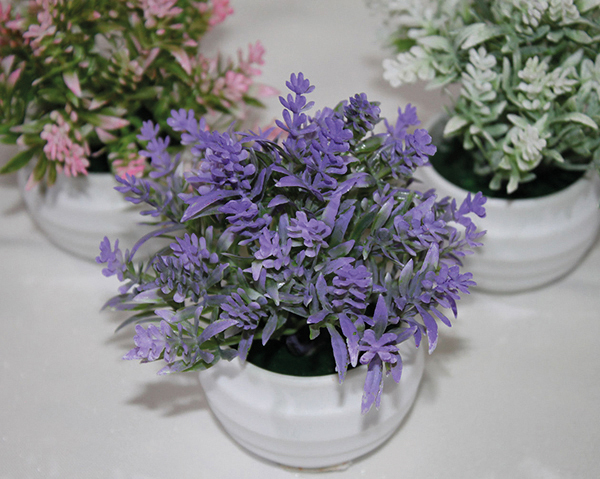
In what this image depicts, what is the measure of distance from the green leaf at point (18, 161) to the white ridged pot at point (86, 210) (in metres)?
0.04

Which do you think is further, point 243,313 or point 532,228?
point 532,228

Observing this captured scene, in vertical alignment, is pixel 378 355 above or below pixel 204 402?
above

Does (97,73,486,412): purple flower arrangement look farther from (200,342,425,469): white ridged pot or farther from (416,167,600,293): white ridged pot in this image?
(416,167,600,293): white ridged pot

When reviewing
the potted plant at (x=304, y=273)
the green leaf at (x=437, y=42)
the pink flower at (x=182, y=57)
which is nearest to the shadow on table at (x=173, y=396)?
the potted plant at (x=304, y=273)

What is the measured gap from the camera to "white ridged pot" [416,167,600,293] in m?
0.81

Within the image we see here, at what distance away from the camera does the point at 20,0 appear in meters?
0.85

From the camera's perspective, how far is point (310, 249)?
1.81 feet

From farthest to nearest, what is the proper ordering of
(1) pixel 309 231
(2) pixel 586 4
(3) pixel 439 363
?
(3) pixel 439 363 → (2) pixel 586 4 → (1) pixel 309 231

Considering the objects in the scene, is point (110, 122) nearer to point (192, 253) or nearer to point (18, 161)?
point (18, 161)

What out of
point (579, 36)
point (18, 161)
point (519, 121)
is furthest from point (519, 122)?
point (18, 161)

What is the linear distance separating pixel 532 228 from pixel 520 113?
0.43ft

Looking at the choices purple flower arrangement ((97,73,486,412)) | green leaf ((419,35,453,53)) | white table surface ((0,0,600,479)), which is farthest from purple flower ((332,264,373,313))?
green leaf ((419,35,453,53))

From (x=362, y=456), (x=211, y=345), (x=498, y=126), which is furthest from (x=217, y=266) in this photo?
(x=498, y=126)

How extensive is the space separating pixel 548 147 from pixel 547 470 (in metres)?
0.35
